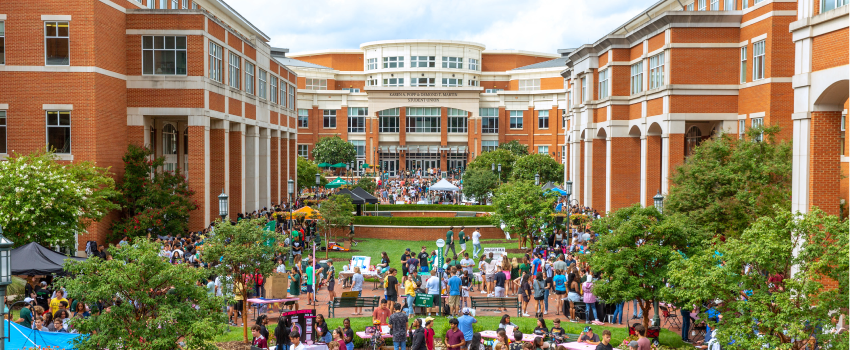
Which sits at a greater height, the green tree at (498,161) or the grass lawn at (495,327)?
the green tree at (498,161)

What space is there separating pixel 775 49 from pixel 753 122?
3.40m

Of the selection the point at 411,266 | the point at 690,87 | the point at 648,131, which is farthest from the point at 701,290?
the point at 648,131

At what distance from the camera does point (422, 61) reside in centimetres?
9569

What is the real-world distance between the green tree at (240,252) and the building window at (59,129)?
14.7 m

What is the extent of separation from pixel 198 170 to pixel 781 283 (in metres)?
26.4

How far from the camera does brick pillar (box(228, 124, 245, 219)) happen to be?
3897cm

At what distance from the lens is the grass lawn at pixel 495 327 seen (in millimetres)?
17325

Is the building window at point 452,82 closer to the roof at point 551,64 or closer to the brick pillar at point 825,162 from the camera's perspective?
the roof at point 551,64

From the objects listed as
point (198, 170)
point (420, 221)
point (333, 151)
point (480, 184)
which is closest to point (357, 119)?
point (333, 151)

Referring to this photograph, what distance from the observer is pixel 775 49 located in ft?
94.4

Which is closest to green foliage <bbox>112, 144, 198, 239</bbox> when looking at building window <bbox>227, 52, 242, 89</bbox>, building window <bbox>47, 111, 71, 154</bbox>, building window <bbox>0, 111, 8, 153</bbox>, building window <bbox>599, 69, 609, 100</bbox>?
building window <bbox>47, 111, 71, 154</bbox>

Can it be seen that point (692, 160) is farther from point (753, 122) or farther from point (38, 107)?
point (38, 107)

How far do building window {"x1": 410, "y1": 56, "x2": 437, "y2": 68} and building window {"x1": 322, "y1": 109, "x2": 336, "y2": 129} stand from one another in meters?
13.0

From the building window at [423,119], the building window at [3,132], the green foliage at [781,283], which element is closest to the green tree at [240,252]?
the green foliage at [781,283]
